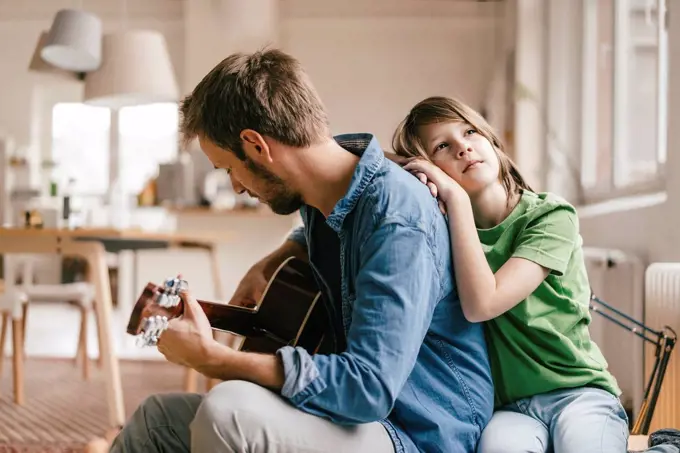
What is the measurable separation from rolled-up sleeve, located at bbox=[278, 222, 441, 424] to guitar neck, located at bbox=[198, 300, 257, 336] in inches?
14.0

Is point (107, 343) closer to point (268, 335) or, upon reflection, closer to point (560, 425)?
point (268, 335)

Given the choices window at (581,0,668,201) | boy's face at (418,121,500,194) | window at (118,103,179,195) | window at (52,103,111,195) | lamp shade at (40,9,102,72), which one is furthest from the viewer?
window at (52,103,111,195)

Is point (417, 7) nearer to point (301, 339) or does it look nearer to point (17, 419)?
point (17, 419)

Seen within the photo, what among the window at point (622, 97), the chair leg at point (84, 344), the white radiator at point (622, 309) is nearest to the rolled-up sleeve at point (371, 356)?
the white radiator at point (622, 309)

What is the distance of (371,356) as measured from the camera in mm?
978

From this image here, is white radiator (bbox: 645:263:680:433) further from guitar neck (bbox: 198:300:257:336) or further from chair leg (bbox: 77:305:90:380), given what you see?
chair leg (bbox: 77:305:90:380)

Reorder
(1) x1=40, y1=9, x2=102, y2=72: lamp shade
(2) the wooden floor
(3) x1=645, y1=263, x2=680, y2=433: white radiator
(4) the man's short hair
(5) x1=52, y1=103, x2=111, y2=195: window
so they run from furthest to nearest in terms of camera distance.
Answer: (5) x1=52, y1=103, x2=111, y2=195: window → (1) x1=40, y1=9, x2=102, y2=72: lamp shade → (2) the wooden floor → (3) x1=645, y1=263, x2=680, y2=433: white radiator → (4) the man's short hair

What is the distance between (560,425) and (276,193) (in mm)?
583

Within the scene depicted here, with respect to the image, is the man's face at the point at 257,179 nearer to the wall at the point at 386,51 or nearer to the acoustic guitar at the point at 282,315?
the acoustic guitar at the point at 282,315

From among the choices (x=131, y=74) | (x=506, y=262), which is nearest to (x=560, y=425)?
(x=506, y=262)

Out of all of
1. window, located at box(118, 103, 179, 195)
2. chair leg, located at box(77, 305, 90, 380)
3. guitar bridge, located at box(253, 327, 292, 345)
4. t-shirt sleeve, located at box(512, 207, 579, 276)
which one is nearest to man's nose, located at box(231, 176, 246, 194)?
guitar bridge, located at box(253, 327, 292, 345)

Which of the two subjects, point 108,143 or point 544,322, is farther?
point 108,143

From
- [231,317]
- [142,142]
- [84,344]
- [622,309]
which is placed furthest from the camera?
[142,142]

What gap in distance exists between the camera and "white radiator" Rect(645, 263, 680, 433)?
5.39 ft
